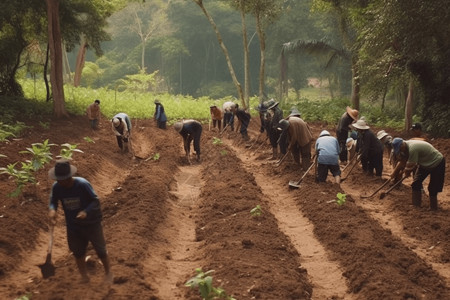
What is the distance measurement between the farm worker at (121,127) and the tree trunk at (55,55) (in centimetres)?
602

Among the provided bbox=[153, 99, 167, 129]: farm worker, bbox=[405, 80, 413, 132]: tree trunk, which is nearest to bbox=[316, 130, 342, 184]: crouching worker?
bbox=[405, 80, 413, 132]: tree trunk

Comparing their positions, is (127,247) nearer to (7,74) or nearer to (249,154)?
(249,154)

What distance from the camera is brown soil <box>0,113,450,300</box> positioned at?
6379 mm

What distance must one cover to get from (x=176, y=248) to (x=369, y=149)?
5.81 metres

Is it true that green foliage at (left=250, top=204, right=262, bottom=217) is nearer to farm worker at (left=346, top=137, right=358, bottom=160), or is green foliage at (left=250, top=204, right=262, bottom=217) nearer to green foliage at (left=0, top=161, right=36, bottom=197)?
green foliage at (left=0, top=161, right=36, bottom=197)

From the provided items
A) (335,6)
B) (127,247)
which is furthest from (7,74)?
(127,247)

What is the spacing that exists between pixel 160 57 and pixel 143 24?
228 inches

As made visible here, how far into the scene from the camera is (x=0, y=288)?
21.1 ft

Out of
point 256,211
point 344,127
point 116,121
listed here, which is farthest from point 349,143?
point 116,121

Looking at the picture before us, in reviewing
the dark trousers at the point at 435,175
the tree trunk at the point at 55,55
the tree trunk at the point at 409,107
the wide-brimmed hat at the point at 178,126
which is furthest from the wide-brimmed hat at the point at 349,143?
the tree trunk at the point at 55,55

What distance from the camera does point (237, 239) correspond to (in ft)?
26.2

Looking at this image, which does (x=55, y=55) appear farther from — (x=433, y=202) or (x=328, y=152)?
(x=433, y=202)

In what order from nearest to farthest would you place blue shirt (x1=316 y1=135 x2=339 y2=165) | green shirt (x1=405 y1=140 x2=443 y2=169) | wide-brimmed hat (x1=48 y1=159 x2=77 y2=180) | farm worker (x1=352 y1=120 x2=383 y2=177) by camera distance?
wide-brimmed hat (x1=48 y1=159 x2=77 y2=180) → green shirt (x1=405 y1=140 x2=443 y2=169) → blue shirt (x1=316 y1=135 x2=339 y2=165) → farm worker (x1=352 y1=120 x2=383 y2=177)

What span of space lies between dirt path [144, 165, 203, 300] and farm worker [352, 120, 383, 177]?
4107mm
